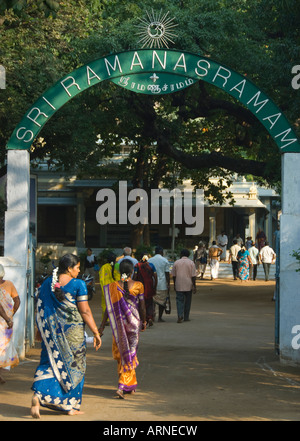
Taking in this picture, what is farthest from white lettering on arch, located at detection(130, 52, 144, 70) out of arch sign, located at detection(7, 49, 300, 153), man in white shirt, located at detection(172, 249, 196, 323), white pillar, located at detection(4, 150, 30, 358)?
man in white shirt, located at detection(172, 249, 196, 323)

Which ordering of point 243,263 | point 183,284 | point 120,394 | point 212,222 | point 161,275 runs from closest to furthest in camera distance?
point 120,394
point 161,275
point 183,284
point 243,263
point 212,222

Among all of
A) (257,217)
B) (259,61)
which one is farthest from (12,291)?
(257,217)

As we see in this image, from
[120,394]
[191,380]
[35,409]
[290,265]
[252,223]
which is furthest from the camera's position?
[252,223]

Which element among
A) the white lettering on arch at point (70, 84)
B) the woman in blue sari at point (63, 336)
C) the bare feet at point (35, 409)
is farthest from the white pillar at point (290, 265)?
the bare feet at point (35, 409)

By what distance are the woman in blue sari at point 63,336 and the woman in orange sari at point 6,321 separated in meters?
1.83

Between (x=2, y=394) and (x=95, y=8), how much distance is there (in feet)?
56.9

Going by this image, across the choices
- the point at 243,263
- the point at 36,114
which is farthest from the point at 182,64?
the point at 243,263

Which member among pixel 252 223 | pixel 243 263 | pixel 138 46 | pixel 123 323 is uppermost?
pixel 138 46

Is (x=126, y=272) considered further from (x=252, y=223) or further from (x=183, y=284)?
(x=252, y=223)

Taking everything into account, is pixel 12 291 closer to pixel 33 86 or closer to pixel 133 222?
pixel 33 86

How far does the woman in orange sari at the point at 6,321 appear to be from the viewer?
9.62 meters

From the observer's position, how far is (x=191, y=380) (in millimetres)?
9938

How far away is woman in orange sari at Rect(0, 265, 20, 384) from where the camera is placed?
962cm

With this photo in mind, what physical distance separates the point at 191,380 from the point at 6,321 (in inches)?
97.0
